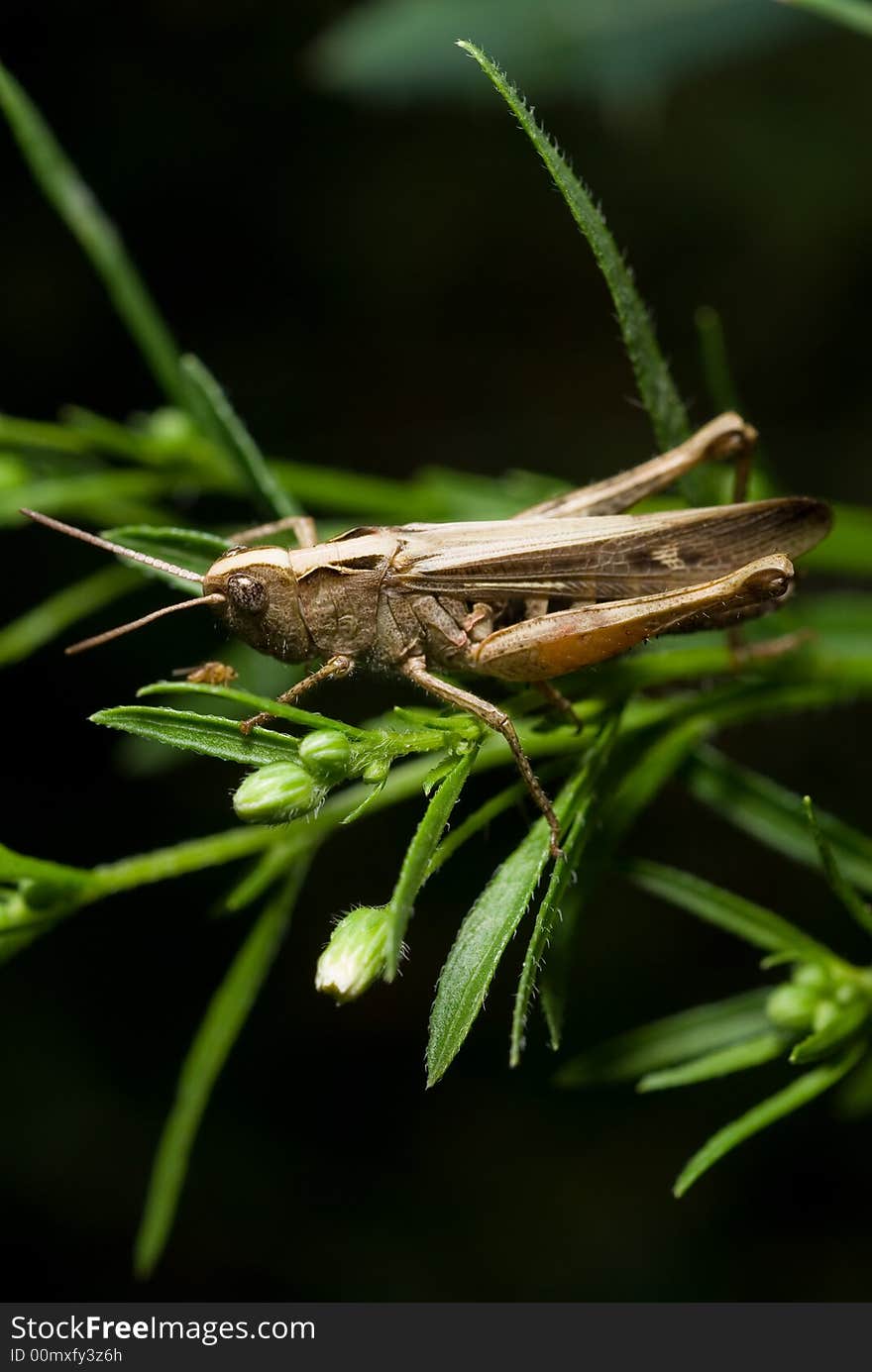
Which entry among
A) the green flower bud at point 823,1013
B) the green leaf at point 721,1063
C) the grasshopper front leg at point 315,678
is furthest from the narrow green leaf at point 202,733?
the green flower bud at point 823,1013

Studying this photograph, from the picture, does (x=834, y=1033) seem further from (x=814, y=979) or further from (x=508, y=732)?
(x=508, y=732)

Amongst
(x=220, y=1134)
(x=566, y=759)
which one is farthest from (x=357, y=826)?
(x=566, y=759)

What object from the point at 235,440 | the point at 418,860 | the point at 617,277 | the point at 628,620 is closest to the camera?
the point at 418,860

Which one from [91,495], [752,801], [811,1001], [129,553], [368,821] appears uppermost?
[368,821]

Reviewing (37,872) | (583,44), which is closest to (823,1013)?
(37,872)

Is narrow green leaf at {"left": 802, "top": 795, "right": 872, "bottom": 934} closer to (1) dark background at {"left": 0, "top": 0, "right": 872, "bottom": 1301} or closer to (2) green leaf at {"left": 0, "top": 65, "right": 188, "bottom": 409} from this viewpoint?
(2) green leaf at {"left": 0, "top": 65, "right": 188, "bottom": 409}

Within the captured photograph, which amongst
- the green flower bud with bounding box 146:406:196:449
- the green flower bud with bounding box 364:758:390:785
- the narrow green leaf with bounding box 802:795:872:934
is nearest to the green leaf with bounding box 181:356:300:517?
the green flower bud with bounding box 146:406:196:449

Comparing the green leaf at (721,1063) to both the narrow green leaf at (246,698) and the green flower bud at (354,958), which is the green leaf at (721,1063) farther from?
the narrow green leaf at (246,698)
